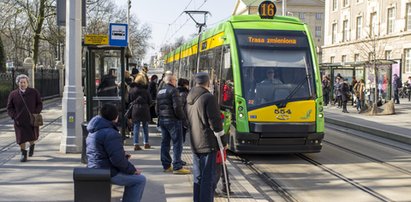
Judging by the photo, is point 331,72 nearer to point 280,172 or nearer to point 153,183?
point 280,172

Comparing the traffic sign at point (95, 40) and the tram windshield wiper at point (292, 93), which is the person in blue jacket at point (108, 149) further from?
the traffic sign at point (95, 40)

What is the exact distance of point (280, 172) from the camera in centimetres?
913

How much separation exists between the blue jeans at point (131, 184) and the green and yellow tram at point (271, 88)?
14.8ft

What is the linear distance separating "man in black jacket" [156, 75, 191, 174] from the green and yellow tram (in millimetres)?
1470

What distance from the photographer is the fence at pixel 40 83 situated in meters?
18.5

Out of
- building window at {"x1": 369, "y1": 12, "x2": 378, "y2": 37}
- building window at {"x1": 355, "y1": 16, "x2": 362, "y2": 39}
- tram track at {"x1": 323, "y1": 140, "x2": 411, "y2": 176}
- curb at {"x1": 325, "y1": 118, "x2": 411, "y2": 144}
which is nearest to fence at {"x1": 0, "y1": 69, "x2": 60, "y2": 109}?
tram track at {"x1": 323, "y1": 140, "x2": 411, "y2": 176}

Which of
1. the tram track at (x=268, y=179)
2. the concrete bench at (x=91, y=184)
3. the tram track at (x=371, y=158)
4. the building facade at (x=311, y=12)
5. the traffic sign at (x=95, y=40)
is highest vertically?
the building facade at (x=311, y=12)

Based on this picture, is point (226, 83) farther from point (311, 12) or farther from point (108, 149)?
point (311, 12)

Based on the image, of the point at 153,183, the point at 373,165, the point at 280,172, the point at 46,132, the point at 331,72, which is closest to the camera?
the point at 153,183

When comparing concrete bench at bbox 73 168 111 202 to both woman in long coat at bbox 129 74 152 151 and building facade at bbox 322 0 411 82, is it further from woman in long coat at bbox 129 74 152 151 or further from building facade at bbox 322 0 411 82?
building facade at bbox 322 0 411 82

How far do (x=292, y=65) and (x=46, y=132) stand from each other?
730cm

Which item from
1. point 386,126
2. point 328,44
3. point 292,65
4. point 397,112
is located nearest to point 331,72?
point 397,112

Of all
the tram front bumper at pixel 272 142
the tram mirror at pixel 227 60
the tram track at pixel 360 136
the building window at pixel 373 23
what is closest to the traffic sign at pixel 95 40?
the tram mirror at pixel 227 60

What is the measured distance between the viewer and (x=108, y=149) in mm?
4863
